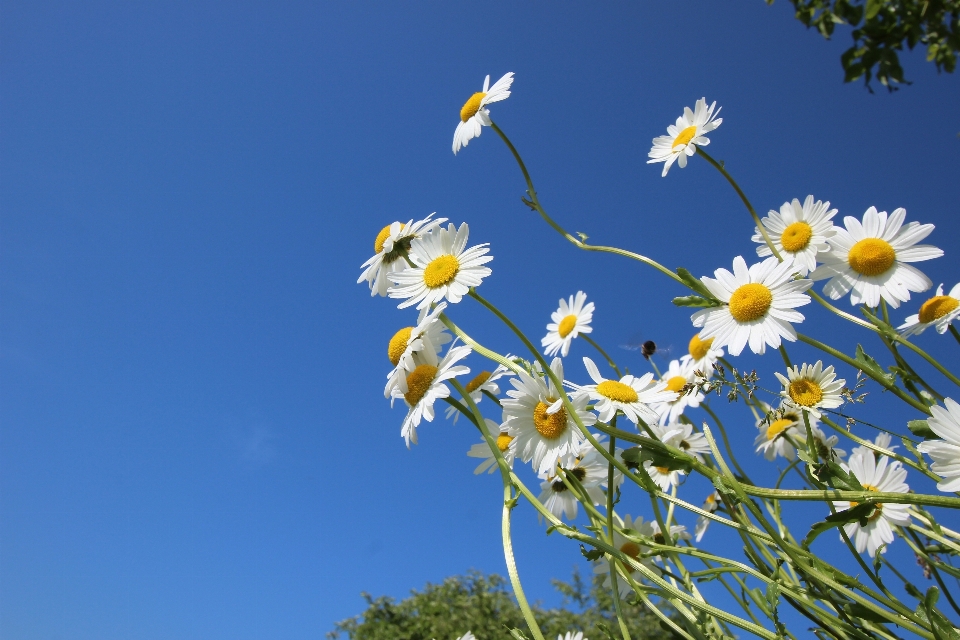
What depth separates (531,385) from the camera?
1373 millimetres

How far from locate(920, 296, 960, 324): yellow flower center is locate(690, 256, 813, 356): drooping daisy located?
0.53 metres

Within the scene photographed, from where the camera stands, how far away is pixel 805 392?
→ 1774mm

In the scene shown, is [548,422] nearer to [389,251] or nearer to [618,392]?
[618,392]

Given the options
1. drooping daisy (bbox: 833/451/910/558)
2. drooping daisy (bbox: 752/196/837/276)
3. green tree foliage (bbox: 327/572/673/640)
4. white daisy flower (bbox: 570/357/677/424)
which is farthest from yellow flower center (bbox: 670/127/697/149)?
green tree foliage (bbox: 327/572/673/640)

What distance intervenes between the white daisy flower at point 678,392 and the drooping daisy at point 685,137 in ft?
2.15

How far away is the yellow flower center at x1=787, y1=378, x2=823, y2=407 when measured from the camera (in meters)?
1.74

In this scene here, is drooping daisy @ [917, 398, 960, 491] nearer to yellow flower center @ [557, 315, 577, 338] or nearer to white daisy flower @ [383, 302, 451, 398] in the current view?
white daisy flower @ [383, 302, 451, 398]

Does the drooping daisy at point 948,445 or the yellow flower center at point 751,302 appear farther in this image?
the yellow flower center at point 751,302

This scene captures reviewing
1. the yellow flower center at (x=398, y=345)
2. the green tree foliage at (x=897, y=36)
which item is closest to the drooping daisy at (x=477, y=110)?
the yellow flower center at (x=398, y=345)

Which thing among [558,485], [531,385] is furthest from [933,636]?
[558,485]

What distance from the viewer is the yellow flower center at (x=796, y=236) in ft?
6.73

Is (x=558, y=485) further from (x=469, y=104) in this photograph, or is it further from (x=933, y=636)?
(x=469, y=104)

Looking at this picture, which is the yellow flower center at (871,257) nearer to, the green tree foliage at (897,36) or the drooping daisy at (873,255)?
→ the drooping daisy at (873,255)

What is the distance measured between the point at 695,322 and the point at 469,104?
1017mm
